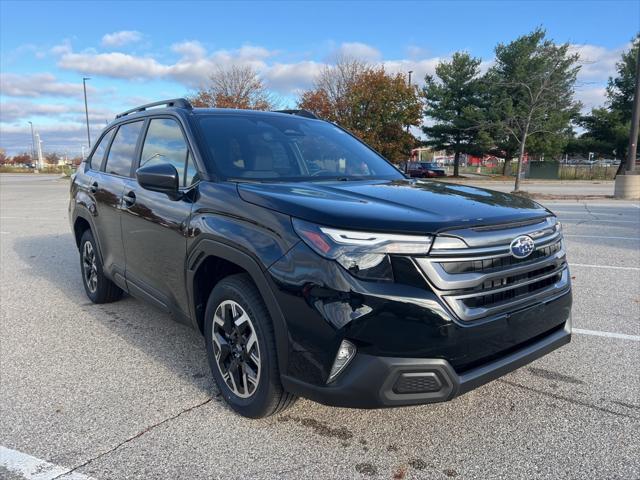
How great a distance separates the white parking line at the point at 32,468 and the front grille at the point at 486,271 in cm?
188

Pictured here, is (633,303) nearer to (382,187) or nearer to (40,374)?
(382,187)

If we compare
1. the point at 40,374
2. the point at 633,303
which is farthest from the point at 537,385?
the point at 40,374

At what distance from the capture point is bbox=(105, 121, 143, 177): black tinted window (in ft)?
13.9

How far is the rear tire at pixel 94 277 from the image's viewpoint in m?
4.84

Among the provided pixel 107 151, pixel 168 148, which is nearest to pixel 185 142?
pixel 168 148

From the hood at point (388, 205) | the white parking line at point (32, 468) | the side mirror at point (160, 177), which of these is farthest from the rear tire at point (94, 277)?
the hood at point (388, 205)

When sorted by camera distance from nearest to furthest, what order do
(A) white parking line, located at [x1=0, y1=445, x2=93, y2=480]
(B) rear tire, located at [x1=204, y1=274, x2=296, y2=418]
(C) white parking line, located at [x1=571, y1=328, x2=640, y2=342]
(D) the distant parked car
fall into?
1. (A) white parking line, located at [x1=0, y1=445, x2=93, y2=480]
2. (B) rear tire, located at [x1=204, y1=274, x2=296, y2=418]
3. (C) white parking line, located at [x1=571, y1=328, x2=640, y2=342]
4. (D) the distant parked car

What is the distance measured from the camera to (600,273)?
20.6 ft

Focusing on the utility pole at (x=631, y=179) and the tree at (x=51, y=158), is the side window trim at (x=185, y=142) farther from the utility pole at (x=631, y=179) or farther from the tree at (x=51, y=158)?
the tree at (x=51, y=158)

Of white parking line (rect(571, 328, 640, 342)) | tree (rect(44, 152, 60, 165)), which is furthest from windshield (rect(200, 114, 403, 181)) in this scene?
tree (rect(44, 152, 60, 165))

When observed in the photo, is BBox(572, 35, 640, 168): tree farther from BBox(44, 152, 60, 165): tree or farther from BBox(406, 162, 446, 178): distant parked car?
BBox(44, 152, 60, 165): tree

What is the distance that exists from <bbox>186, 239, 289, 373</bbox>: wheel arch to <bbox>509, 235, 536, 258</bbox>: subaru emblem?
3.85ft

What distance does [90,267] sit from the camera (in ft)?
16.8

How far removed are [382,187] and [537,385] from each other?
5.30 ft
